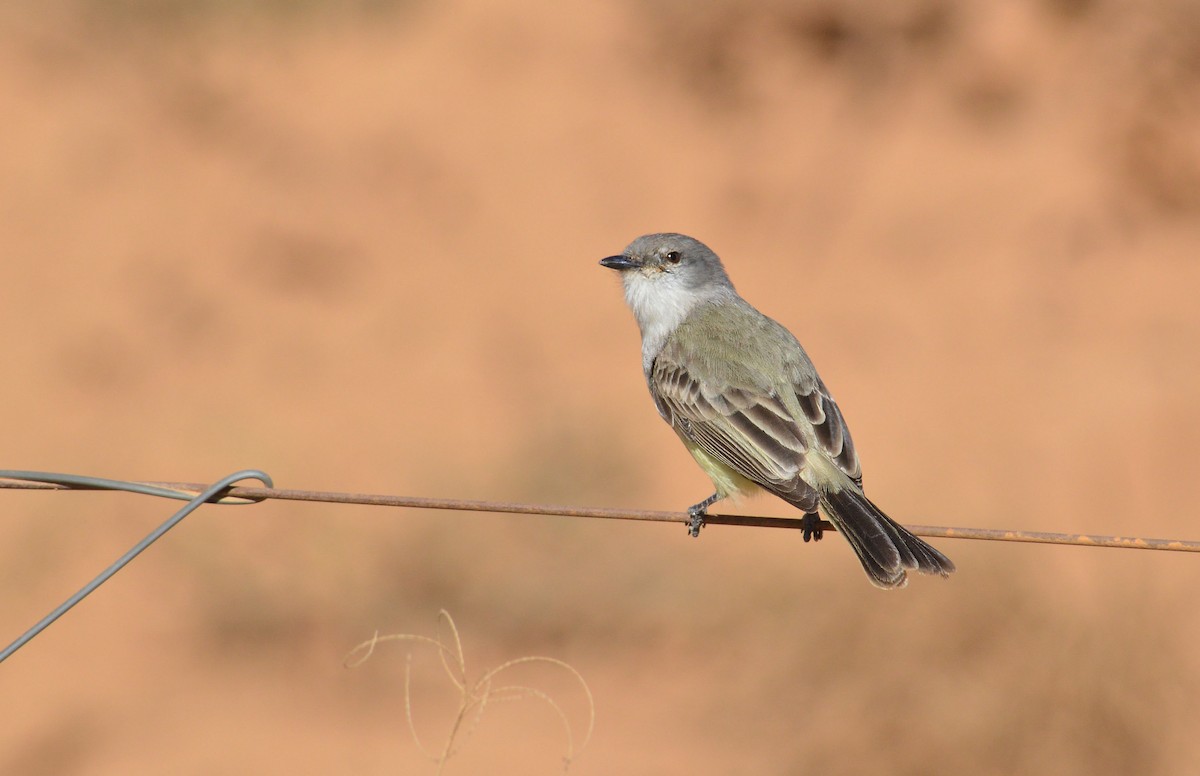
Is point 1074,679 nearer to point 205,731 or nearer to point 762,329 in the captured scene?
point 762,329

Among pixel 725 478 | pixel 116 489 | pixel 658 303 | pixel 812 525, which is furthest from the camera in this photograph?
pixel 658 303

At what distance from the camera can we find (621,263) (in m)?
7.07

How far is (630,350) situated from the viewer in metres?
13.7

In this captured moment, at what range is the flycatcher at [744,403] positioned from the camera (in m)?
5.40

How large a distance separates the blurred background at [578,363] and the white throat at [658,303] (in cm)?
361

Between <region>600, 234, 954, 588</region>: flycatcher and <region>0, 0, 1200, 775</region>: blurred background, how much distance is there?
3745mm

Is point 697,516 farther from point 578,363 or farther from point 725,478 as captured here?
point 578,363

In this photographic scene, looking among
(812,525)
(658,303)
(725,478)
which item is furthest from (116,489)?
(658,303)

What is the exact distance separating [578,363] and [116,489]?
10.0 m

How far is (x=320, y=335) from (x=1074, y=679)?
8295 mm

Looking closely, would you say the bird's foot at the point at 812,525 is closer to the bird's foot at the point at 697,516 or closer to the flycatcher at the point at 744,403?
the flycatcher at the point at 744,403

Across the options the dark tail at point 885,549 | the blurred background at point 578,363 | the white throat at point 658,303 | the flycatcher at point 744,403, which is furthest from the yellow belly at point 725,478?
the blurred background at point 578,363

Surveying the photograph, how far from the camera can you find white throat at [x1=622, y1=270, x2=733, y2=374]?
6.87m

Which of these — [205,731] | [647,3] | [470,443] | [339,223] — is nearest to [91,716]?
[205,731]
